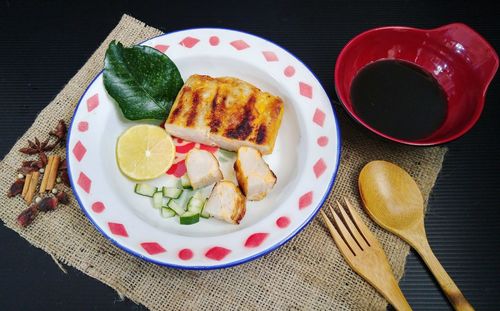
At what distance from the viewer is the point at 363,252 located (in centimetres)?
224

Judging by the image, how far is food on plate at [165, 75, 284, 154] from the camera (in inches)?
93.8

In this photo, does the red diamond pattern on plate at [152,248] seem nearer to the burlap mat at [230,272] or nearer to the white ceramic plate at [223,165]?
the white ceramic plate at [223,165]

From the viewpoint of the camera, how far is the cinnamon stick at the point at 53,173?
2436mm

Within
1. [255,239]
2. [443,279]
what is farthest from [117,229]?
[443,279]

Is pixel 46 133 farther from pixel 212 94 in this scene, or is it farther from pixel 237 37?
pixel 237 37

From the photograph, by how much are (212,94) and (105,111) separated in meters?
0.61

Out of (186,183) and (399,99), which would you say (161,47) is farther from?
(399,99)

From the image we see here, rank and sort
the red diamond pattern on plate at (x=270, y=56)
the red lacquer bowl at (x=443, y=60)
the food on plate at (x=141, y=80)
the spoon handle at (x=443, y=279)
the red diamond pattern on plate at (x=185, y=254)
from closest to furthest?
the red diamond pattern on plate at (x=185, y=254) → the spoon handle at (x=443, y=279) → the red lacquer bowl at (x=443, y=60) → the food on plate at (x=141, y=80) → the red diamond pattern on plate at (x=270, y=56)

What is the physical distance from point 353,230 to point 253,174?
61 centimetres

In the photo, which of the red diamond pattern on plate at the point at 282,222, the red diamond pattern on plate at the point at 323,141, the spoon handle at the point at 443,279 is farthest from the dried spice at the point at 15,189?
the spoon handle at the point at 443,279

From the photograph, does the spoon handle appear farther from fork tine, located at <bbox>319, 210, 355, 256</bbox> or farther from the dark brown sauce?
the dark brown sauce

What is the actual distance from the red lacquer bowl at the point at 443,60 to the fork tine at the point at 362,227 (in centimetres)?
44

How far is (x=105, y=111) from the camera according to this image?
8.00 ft

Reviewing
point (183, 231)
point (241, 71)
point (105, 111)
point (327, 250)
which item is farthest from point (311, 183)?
point (105, 111)
